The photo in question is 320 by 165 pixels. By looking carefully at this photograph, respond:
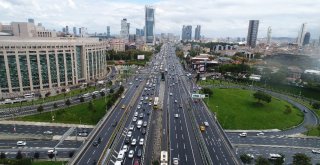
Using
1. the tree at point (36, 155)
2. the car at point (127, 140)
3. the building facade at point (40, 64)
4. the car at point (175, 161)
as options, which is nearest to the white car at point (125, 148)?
the car at point (127, 140)

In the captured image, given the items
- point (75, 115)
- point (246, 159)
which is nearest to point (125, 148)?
point (246, 159)

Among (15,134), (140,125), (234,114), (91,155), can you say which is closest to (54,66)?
(15,134)

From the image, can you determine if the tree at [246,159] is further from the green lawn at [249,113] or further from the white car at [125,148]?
the white car at [125,148]

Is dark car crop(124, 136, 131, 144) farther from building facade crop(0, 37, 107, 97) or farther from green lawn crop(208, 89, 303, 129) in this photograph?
→ building facade crop(0, 37, 107, 97)

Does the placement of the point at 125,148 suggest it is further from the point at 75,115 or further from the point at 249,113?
the point at 249,113

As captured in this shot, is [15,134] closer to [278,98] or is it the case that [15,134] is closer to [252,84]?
[278,98]
